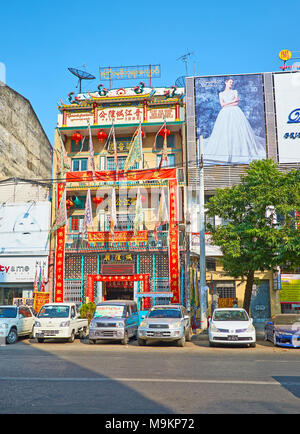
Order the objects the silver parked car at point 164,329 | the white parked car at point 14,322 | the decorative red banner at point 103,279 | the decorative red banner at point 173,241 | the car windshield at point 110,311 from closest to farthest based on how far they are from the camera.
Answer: the silver parked car at point 164,329, the white parked car at point 14,322, the car windshield at point 110,311, the decorative red banner at point 173,241, the decorative red banner at point 103,279

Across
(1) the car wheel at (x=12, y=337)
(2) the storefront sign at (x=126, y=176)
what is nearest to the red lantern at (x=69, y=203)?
(2) the storefront sign at (x=126, y=176)

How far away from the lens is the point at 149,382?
8.54m

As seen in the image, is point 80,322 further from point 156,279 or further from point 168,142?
point 168,142

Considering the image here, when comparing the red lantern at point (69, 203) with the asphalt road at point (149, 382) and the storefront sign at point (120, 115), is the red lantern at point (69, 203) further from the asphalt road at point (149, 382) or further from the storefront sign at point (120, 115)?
the asphalt road at point (149, 382)

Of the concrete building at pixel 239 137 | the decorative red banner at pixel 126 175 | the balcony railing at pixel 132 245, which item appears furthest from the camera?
the concrete building at pixel 239 137

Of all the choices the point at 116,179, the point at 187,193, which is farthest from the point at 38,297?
the point at 187,193

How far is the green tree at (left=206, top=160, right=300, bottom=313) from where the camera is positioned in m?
18.4

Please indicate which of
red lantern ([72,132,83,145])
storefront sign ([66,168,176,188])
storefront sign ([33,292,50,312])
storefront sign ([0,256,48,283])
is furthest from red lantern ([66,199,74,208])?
storefront sign ([33,292,50,312])

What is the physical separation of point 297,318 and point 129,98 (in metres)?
18.8

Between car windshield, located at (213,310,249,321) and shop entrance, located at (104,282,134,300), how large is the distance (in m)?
11.6

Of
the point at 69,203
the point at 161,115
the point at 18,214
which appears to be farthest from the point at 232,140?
the point at 18,214

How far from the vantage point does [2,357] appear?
12602mm

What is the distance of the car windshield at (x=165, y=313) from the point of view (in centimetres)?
1727

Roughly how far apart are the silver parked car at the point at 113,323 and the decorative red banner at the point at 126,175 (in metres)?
10.5
